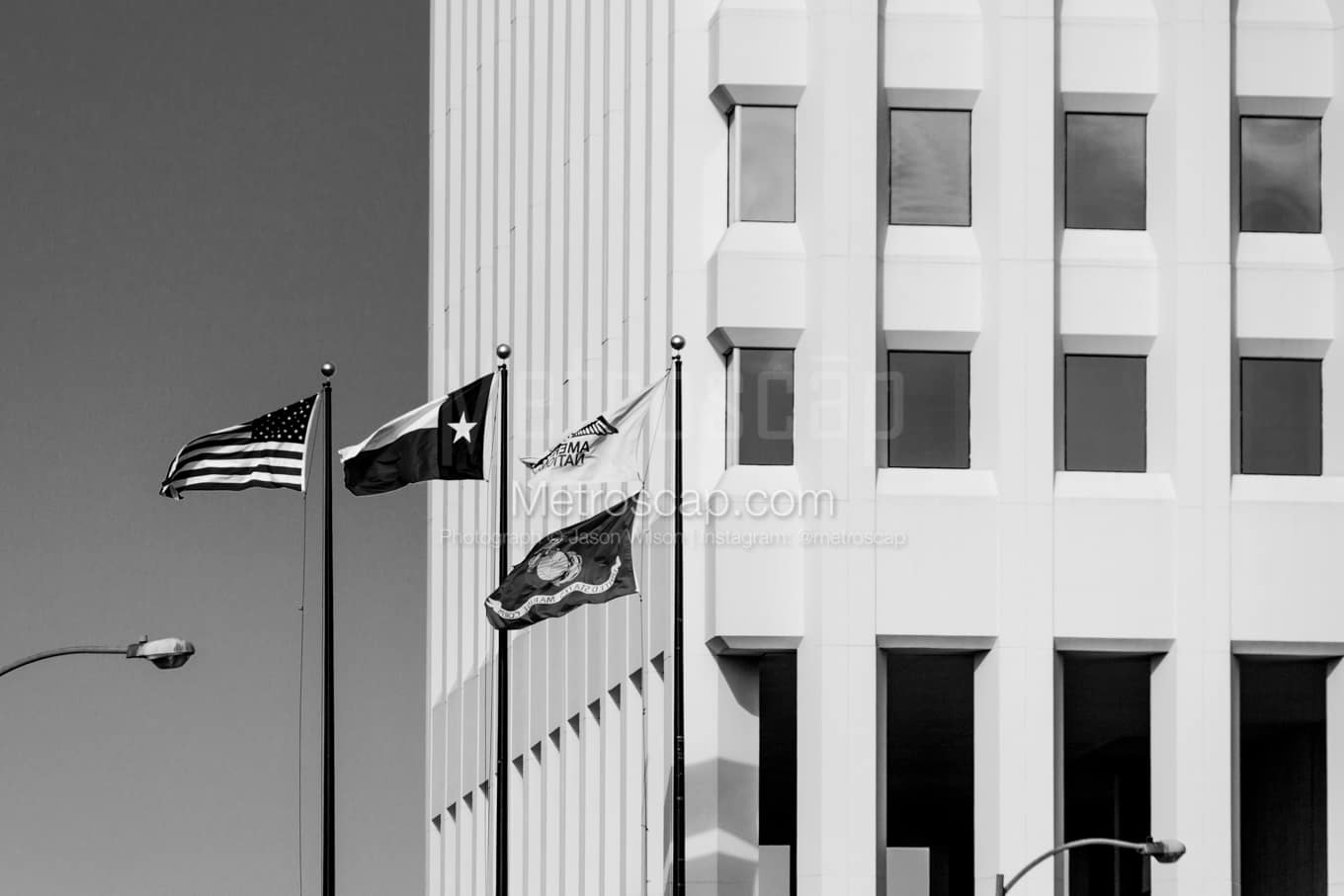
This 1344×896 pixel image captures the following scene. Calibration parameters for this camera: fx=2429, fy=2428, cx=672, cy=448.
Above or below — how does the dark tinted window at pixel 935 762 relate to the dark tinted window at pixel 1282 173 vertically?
below

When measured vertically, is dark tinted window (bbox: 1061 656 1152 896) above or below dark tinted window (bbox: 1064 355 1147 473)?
below

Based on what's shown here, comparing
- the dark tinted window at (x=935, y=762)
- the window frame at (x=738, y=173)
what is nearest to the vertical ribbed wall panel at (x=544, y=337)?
the window frame at (x=738, y=173)

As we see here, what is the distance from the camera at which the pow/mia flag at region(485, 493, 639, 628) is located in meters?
31.2

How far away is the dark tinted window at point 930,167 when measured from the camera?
38.8 meters

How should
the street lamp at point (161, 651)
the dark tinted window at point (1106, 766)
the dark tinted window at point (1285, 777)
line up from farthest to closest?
the dark tinted window at point (1106, 766), the dark tinted window at point (1285, 777), the street lamp at point (161, 651)

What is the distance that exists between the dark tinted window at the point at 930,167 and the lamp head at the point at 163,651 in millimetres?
14786

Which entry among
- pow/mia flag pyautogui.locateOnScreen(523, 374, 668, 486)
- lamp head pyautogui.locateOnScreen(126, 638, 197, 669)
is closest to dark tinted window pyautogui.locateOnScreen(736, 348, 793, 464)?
pow/mia flag pyautogui.locateOnScreen(523, 374, 668, 486)

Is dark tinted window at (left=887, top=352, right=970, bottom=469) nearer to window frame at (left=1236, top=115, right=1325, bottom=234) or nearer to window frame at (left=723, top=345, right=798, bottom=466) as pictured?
window frame at (left=723, top=345, right=798, bottom=466)

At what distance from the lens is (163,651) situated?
29.1 metres

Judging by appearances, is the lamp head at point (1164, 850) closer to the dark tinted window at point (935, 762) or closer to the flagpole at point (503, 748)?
the dark tinted window at point (935, 762)

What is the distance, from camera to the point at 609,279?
143ft

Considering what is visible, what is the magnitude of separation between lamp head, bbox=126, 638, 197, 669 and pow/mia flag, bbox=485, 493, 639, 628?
4.04m

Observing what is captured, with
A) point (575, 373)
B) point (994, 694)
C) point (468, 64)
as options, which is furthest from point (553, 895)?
point (468, 64)

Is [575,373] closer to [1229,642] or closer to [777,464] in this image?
[777,464]
